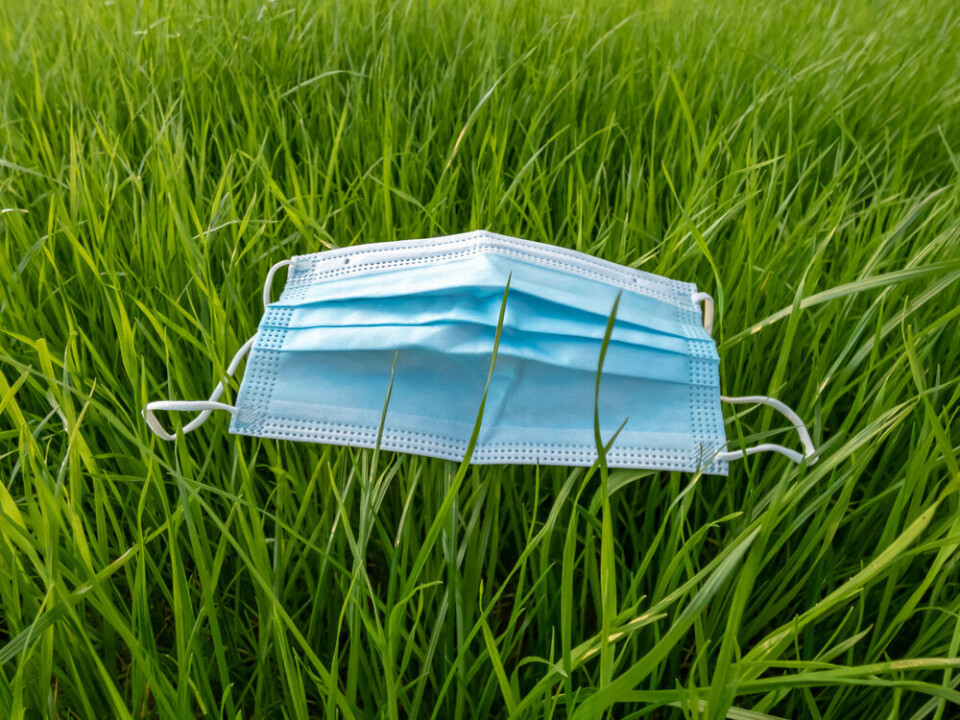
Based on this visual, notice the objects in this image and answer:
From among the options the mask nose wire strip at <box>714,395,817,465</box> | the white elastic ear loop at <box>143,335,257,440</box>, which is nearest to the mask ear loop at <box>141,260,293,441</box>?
the white elastic ear loop at <box>143,335,257,440</box>

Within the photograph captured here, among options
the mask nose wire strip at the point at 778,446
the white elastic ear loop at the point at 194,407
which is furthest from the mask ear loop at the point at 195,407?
the mask nose wire strip at the point at 778,446

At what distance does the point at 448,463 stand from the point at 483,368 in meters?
0.14

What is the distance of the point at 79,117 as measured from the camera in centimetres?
155

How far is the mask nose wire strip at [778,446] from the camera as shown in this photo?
832 mm

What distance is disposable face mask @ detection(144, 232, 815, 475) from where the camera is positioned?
89cm

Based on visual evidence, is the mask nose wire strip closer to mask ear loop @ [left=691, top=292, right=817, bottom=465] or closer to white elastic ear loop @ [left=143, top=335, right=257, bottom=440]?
mask ear loop @ [left=691, top=292, right=817, bottom=465]

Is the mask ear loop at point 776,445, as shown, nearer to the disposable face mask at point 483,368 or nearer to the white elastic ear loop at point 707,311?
the disposable face mask at point 483,368

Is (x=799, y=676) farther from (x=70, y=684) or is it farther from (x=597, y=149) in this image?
(x=597, y=149)

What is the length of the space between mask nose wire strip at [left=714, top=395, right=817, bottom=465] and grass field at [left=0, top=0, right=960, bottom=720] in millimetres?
22

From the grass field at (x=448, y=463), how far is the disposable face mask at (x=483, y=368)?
43 millimetres

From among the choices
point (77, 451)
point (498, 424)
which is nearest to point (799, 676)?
point (498, 424)

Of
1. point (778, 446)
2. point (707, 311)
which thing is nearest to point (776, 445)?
point (778, 446)

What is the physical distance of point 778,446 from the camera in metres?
0.84

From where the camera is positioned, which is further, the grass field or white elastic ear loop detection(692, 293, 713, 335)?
white elastic ear loop detection(692, 293, 713, 335)
